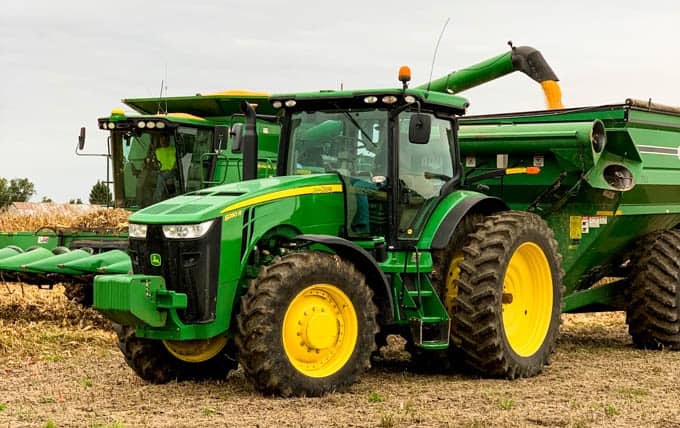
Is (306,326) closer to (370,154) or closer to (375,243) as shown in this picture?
(375,243)

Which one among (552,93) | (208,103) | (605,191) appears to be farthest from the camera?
(208,103)

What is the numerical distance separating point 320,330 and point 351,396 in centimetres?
55

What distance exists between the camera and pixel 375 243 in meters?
8.35

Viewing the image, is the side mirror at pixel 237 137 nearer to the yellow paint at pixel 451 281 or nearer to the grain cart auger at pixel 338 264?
the grain cart auger at pixel 338 264

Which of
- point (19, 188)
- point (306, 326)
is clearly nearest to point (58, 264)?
point (306, 326)

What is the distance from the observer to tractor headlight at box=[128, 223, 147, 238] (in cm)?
767

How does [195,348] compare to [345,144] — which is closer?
[195,348]

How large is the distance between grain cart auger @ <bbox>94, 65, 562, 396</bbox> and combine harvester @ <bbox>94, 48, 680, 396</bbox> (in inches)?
0.5

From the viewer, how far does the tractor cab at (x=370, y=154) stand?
27.5 ft

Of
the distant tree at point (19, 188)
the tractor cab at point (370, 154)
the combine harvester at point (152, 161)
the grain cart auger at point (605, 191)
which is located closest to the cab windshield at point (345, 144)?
the tractor cab at point (370, 154)

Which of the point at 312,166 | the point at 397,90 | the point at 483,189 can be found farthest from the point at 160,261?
the point at 483,189

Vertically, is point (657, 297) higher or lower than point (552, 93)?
lower

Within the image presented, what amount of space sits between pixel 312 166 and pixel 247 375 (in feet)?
6.85

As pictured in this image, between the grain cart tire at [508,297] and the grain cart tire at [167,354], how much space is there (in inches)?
77.6
